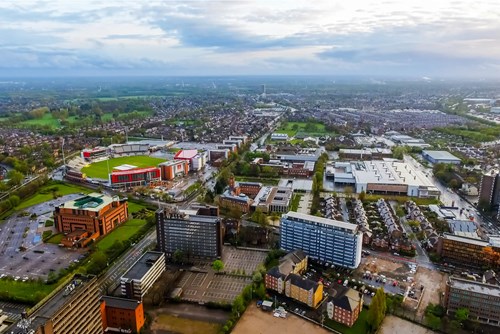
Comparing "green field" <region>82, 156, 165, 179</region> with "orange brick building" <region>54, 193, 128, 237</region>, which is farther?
"green field" <region>82, 156, 165, 179</region>

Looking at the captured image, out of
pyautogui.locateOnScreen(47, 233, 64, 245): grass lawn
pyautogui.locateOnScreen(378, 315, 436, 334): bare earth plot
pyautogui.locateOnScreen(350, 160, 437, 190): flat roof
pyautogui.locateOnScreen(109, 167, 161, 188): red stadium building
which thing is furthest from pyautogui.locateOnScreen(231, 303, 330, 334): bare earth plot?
pyautogui.locateOnScreen(109, 167, 161, 188): red stadium building

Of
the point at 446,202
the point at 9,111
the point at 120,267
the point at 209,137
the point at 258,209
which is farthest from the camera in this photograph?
the point at 9,111

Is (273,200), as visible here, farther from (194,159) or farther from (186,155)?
(186,155)

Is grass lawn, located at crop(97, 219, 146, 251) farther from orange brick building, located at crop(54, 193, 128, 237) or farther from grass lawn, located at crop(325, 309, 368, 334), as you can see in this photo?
grass lawn, located at crop(325, 309, 368, 334)

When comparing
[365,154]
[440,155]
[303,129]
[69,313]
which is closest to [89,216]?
[69,313]

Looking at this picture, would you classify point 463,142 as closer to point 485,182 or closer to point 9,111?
point 485,182

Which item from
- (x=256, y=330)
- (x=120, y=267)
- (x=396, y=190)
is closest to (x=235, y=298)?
(x=256, y=330)

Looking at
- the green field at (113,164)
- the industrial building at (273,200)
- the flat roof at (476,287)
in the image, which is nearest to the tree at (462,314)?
the flat roof at (476,287)
